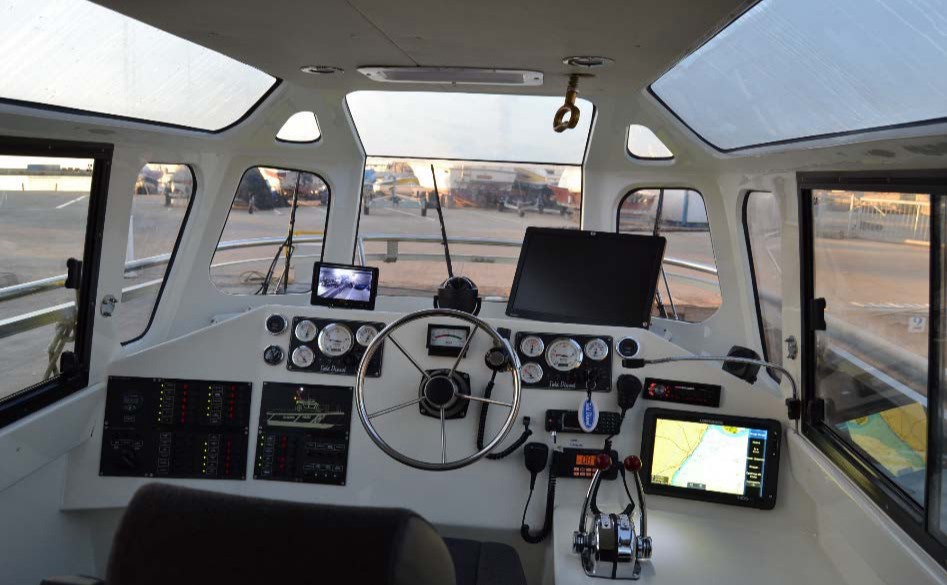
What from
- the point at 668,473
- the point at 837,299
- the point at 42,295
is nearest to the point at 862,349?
the point at 837,299

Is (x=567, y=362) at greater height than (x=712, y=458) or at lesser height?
greater

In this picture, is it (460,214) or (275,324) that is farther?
(460,214)

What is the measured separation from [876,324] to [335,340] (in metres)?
1.80

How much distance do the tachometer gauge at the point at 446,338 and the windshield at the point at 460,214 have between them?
238 centimetres

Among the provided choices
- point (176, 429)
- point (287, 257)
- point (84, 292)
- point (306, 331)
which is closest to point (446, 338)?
point (306, 331)

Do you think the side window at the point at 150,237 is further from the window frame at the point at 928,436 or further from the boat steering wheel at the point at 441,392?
the window frame at the point at 928,436

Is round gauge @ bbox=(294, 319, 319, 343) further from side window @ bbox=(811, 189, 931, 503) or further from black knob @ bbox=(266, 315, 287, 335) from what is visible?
side window @ bbox=(811, 189, 931, 503)

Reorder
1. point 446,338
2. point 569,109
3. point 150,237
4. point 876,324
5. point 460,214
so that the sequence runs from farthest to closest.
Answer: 1. point 460,214
2. point 150,237
3. point 569,109
4. point 446,338
5. point 876,324

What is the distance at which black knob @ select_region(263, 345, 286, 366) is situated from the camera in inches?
117

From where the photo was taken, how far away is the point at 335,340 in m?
2.99

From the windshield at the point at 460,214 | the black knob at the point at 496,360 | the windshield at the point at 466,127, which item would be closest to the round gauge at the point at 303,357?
the black knob at the point at 496,360

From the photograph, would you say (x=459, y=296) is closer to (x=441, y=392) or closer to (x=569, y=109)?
(x=569, y=109)

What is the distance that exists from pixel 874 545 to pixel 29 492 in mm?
2585

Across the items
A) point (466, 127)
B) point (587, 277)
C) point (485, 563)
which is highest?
point (466, 127)
